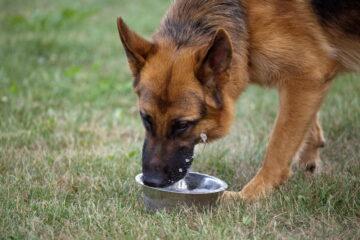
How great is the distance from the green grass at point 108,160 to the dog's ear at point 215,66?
34.1 inches

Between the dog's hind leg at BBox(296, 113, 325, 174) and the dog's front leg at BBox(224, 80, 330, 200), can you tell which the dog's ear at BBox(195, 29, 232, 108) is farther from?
the dog's hind leg at BBox(296, 113, 325, 174)

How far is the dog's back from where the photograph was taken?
406 centimetres

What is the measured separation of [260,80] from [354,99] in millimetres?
2623

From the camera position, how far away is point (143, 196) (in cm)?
379

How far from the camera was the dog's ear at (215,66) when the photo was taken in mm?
3506

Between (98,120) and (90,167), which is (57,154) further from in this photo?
(98,120)

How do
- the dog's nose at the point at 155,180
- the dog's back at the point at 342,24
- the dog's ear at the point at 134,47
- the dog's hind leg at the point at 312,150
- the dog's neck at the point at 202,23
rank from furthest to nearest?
1. the dog's hind leg at the point at 312,150
2. the dog's back at the point at 342,24
3. the dog's neck at the point at 202,23
4. the dog's ear at the point at 134,47
5. the dog's nose at the point at 155,180

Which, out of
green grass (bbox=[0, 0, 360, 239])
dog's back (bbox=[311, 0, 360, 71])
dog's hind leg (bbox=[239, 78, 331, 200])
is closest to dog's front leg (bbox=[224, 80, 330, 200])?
dog's hind leg (bbox=[239, 78, 331, 200])

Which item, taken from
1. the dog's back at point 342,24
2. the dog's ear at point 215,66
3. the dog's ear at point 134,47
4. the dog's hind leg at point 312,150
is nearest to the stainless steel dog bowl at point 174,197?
the dog's ear at point 215,66

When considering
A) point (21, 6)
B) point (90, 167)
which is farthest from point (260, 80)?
point (21, 6)

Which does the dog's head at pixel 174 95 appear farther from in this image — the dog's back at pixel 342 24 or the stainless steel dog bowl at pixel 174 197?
the dog's back at pixel 342 24

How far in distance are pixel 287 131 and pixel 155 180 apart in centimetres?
125

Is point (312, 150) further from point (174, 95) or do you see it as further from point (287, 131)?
point (174, 95)

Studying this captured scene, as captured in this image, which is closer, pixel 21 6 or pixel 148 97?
pixel 148 97
